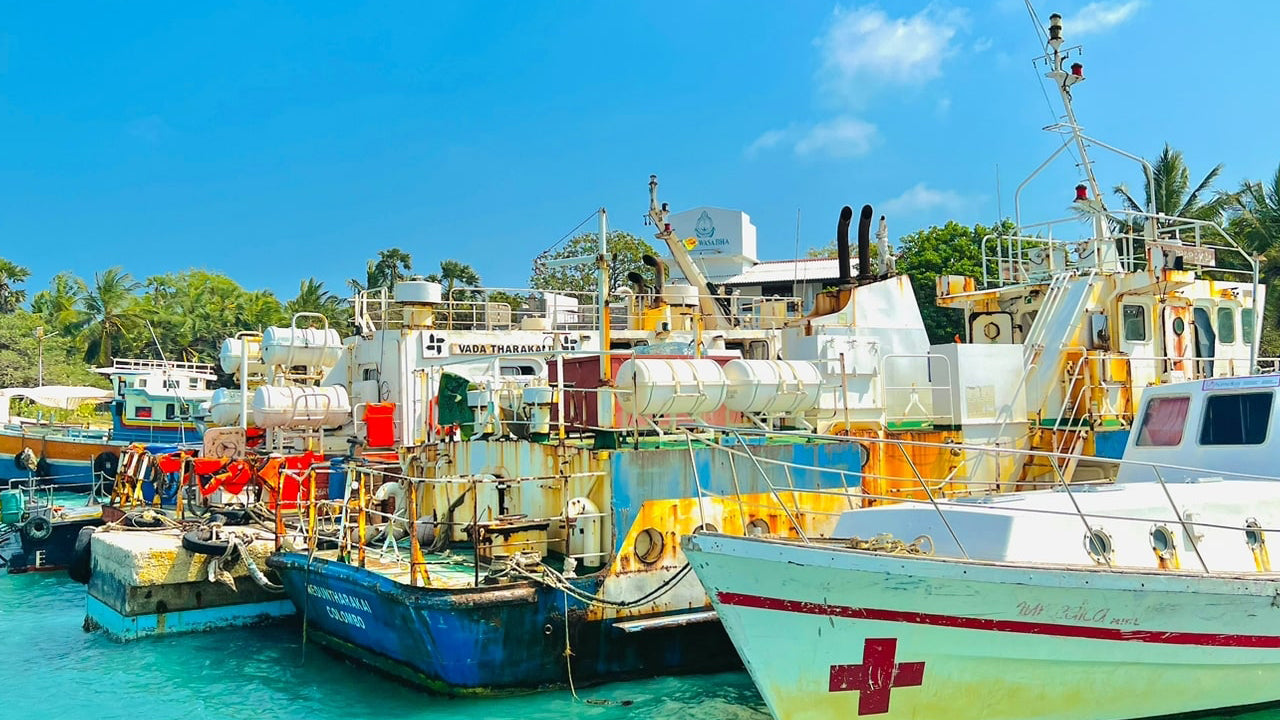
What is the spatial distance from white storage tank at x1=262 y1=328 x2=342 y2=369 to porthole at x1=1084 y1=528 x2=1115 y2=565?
1514cm

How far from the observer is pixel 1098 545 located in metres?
8.76

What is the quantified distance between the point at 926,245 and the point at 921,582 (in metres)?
36.8

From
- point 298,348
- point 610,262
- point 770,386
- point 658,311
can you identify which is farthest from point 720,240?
point 770,386

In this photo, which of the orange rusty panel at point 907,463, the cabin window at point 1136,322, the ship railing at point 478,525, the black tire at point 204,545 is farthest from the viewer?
the cabin window at point 1136,322

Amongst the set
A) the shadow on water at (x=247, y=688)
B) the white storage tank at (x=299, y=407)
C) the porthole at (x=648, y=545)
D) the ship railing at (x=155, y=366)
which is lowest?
the shadow on water at (x=247, y=688)

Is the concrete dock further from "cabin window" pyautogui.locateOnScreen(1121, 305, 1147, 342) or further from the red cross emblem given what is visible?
"cabin window" pyautogui.locateOnScreen(1121, 305, 1147, 342)

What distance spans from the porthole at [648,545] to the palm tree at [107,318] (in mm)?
45209

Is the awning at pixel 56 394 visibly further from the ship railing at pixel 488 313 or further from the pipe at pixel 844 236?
the pipe at pixel 844 236

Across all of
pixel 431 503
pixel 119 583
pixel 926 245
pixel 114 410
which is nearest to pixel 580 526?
pixel 431 503

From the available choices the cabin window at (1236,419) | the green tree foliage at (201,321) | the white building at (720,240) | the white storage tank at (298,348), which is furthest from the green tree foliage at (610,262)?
the cabin window at (1236,419)

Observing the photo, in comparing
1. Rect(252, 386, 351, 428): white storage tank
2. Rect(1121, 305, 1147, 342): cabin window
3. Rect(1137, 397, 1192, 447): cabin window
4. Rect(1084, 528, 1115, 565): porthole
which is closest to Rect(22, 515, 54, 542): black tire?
Rect(252, 386, 351, 428): white storage tank

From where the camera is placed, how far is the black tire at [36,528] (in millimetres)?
19406

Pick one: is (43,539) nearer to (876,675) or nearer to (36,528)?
(36,528)

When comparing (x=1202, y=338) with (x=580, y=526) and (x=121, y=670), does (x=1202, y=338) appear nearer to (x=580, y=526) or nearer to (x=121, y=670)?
(x=580, y=526)
